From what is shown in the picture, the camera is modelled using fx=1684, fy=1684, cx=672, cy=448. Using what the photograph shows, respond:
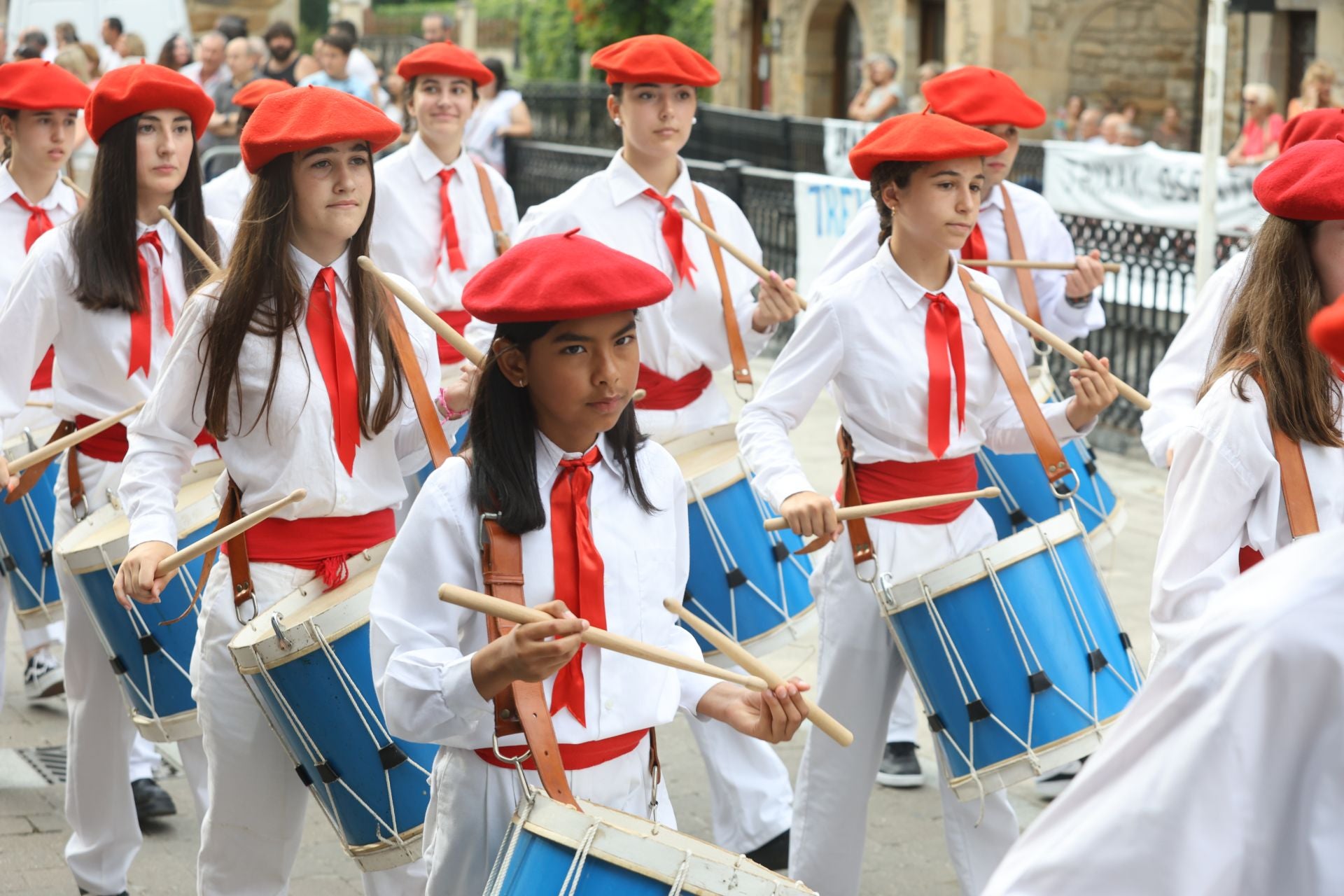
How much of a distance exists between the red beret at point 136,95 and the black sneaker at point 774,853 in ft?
8.12

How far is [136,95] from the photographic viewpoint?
13.9ft

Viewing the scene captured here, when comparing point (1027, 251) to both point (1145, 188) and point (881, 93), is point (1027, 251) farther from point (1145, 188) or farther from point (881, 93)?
point (881, 93)

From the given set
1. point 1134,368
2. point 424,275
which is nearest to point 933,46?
point 1134,368

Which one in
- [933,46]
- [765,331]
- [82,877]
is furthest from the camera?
[933,46]

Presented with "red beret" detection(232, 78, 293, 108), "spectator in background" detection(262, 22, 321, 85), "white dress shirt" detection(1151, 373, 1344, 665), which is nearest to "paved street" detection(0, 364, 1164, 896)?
"white dress shirt" detection(1151, 373, 1344, 665)

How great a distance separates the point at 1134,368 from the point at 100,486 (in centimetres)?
683

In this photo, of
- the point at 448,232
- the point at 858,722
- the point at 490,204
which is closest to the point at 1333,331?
the point at 858,722

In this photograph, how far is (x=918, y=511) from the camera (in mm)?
3916

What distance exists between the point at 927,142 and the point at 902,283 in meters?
0.33

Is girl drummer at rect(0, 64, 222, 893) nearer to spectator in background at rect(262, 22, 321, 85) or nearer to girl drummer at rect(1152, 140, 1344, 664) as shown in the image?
girl drummer at rect(1152, 140, 1344, 664)

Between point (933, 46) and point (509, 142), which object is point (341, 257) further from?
point (933, 46)

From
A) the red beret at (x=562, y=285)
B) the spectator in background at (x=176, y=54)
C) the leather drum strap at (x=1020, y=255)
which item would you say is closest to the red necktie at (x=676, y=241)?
the leather drum strap at (x=1020, y=255)

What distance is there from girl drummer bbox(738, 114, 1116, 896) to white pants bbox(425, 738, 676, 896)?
1131 mm

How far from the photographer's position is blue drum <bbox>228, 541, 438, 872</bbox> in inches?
123
